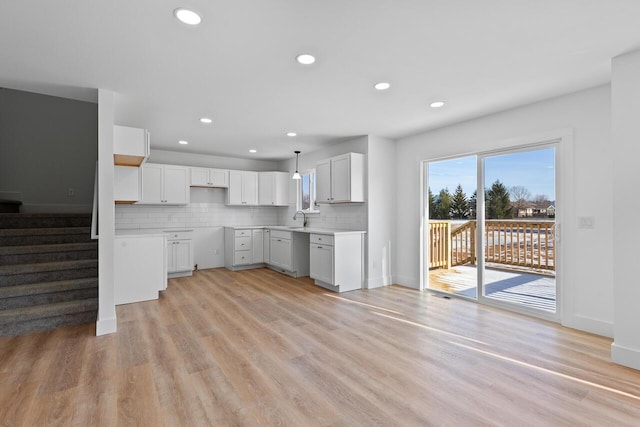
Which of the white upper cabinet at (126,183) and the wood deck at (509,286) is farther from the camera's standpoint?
the white upper cabinet at (126,183)

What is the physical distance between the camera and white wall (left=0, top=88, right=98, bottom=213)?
5.39m

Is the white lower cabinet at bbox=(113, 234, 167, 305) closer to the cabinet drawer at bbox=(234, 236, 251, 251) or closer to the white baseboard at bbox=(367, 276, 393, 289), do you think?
the cabinet drawer at bbox=(234, 236, 251, 251)

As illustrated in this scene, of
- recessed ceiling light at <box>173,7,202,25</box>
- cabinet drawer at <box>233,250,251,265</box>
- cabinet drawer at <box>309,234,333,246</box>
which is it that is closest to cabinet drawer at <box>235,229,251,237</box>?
cabinet drawer at <box>233,250,251,265</box>

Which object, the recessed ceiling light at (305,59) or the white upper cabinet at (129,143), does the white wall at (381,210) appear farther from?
the white upper cabinet at (129,143)

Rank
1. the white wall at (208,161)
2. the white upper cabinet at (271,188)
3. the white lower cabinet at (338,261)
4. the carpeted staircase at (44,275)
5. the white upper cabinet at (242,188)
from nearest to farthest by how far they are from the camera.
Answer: the carpeted staircase at (44,275), the white lower cabinet at (338,261), the white wall at (208,161), the white upper cabinet at (242,188), the white upper cabinet at (271,188)

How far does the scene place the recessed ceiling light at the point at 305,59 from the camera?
8.25ft

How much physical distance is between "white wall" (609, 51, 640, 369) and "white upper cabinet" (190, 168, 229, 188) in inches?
239

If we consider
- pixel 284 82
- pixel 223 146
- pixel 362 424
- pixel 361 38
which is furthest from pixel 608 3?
pixel 223 146

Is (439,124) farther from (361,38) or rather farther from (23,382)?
(23,382)

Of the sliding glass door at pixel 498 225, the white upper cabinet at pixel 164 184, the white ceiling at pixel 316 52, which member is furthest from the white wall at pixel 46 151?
the sliding glass door at pixel 498 225

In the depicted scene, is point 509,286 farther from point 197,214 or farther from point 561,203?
point 197,214

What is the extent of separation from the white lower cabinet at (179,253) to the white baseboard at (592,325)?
5.76 metres

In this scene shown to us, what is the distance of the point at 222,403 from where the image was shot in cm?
200

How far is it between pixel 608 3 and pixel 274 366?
132 inches
